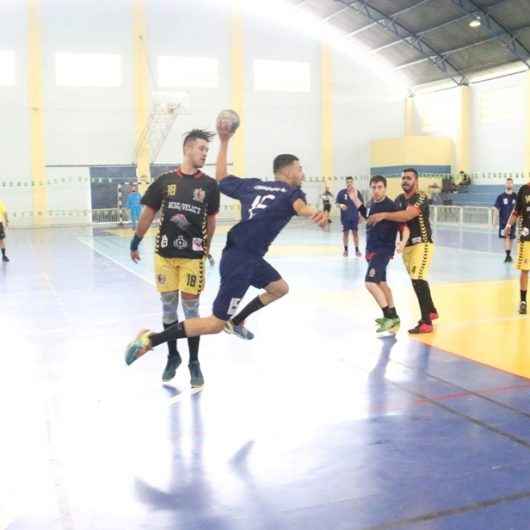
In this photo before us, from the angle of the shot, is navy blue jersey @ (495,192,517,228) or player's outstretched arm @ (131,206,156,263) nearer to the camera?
player's outstretched arm @ (131,206,156,263)

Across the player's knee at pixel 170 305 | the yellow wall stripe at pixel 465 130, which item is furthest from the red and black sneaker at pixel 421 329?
the yellow wall stripe at pixel 465 130

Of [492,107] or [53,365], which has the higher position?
[492,107]

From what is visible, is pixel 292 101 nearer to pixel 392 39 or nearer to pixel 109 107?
pixel 392 39

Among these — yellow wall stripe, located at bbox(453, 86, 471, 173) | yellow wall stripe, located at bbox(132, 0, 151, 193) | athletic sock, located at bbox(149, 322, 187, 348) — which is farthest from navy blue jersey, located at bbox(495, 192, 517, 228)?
yellow wall stripe, located at bbox(132, 0, 151, 193)

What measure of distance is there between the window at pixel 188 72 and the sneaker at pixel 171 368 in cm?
2729

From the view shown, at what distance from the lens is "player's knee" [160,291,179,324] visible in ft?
18.8

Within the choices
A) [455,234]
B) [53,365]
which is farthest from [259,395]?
[455,234]

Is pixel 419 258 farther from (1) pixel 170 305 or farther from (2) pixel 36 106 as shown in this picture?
(2) pixel 36 106

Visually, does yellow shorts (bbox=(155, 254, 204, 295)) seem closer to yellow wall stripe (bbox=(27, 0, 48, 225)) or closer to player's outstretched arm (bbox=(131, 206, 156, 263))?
player's outstretched arm (bbox=(131, 206, 156, 263))

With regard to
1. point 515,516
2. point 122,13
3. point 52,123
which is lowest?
point 515,516

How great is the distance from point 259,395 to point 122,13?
28739mm

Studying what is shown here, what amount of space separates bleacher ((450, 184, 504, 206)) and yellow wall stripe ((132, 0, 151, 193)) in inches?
565

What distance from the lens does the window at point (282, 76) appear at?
109 feet

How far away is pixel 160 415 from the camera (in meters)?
4.92
